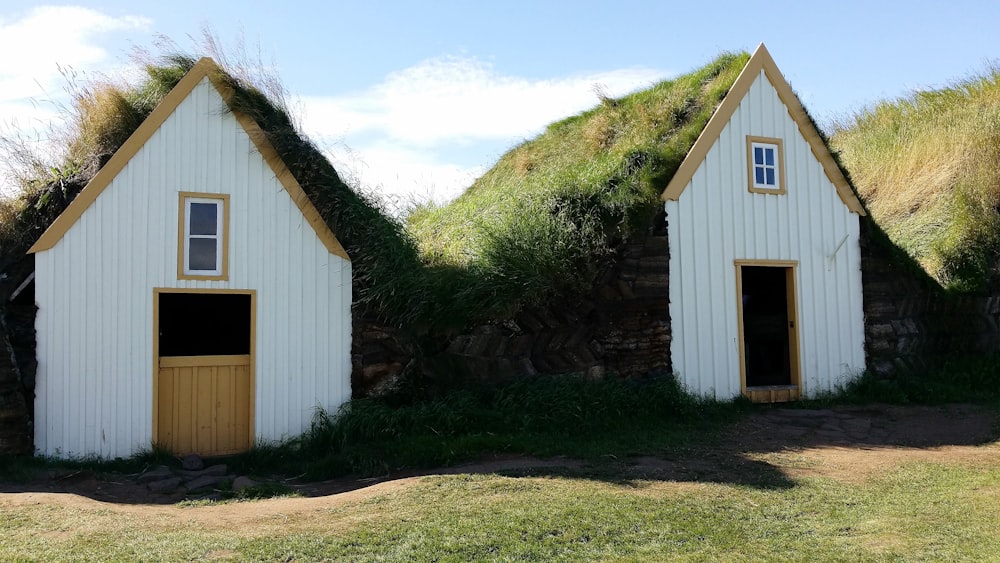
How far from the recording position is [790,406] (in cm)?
1228

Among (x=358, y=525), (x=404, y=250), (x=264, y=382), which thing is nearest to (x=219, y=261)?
(x=264, y=382)

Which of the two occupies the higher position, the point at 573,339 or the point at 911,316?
the point at 911,316

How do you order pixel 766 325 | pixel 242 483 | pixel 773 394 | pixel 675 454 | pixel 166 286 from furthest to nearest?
pixel 766 325, pixel 773 394, pixel 166 286, pixel 675 454, pixel 242 483

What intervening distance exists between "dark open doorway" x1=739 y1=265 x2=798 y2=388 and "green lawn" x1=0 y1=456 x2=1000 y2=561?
20.9ft

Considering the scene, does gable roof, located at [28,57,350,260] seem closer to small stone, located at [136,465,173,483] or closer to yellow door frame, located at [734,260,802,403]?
small stone, located at [136,465,173,483]

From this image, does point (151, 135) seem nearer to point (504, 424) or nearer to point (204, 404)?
point (204, 404)

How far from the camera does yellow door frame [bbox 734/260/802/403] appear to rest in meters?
12.3

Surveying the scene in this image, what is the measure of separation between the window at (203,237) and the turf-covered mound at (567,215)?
2.70m

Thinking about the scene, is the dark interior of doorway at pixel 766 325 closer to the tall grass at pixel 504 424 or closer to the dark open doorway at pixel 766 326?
the dark open doorway at pixel 766 326

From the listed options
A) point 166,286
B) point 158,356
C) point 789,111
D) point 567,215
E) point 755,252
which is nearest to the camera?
point 166,286

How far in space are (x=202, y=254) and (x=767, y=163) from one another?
27.4 ft

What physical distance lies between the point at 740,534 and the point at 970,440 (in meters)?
5.49

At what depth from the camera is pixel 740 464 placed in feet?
28.7

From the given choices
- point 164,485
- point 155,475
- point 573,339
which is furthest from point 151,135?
point 573,339
